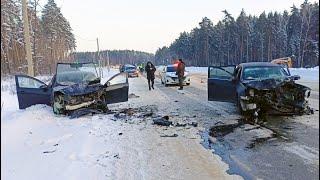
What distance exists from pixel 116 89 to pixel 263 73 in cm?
485

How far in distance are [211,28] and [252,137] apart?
99.0 metres

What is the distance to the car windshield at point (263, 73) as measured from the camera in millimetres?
12086

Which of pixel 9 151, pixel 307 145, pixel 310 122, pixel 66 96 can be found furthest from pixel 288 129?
pixel 66 96

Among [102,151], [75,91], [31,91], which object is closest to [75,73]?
[31,91]

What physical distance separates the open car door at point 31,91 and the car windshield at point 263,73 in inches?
260

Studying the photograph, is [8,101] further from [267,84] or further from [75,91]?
[267,84]

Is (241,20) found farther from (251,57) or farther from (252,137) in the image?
(252,137)

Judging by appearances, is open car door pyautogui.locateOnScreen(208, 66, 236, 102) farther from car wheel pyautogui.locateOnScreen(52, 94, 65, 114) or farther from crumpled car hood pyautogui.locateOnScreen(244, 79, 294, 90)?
car wheel pyautogui.locateOnScreen(52, 94, 65, 114)

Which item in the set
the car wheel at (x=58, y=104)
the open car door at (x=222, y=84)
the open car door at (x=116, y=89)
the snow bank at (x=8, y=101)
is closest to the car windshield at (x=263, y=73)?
the open car door at (x=222, y=84)

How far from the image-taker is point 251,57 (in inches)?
3755

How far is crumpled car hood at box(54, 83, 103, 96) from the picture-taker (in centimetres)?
1296

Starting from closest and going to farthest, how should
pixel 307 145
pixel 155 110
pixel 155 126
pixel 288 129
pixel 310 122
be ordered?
pixel 307 145
pixel 288 129
pixel 310 122
pixel 155 126
pixel 155 110

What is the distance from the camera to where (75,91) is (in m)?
13.0

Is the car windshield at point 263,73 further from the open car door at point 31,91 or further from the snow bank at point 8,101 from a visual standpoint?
the snow bank at point 8,101
